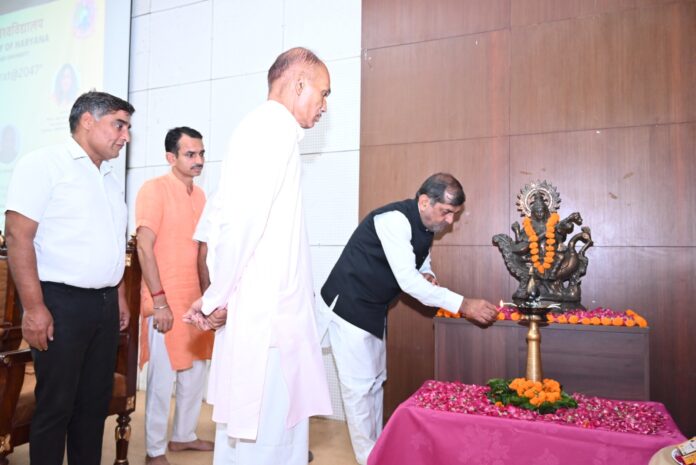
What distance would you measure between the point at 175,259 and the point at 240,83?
2.02 meters

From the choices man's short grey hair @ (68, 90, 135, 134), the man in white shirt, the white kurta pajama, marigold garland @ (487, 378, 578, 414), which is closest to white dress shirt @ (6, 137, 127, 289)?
the man in white shirt

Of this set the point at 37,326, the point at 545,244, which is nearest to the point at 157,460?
the point at 37,326

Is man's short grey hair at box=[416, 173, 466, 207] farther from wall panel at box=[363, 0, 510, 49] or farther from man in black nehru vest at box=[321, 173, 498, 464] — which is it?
wall panel at box=[363, 0, 510, 49]

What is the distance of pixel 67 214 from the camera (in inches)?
84.7

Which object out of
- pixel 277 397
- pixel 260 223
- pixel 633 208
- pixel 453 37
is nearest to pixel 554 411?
pixel 277 397

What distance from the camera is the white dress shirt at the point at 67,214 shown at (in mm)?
2059

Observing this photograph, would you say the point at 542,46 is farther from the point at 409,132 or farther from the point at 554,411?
the point at 554,411

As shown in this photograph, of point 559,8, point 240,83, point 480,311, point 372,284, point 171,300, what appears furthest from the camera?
point 240,83

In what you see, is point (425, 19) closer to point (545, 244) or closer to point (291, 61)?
point (545, 244)

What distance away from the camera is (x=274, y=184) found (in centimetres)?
158

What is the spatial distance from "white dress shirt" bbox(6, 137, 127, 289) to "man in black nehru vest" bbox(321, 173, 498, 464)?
1.21 m

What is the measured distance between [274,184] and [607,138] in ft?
8.30

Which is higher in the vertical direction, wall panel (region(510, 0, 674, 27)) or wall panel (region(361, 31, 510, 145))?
wall panel (region(510, 0, 674, 27))

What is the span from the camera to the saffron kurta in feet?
9.84
